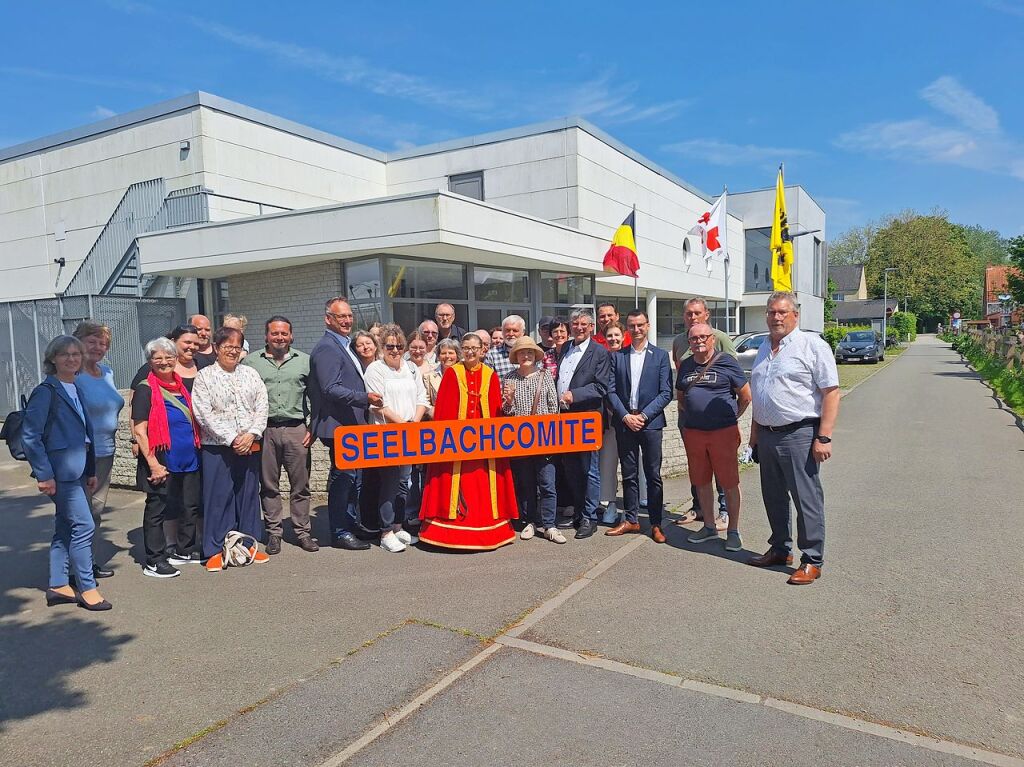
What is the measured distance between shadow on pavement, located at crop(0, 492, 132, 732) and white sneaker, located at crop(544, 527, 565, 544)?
3202 millimetres

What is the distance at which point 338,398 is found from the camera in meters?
5.74

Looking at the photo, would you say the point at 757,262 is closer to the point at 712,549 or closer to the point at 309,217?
the point at 309,217

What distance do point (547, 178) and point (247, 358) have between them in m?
14.3

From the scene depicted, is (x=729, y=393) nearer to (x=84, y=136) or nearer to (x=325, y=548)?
(x=325, y=548)

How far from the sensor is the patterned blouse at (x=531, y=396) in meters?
6.15

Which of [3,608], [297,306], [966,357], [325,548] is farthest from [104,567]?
[966,357]

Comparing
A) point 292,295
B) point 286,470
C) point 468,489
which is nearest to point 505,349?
point 468,489

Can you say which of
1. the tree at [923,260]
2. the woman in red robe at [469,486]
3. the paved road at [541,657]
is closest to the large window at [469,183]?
the woman in red robe at [469,486]

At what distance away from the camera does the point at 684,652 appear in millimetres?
3918

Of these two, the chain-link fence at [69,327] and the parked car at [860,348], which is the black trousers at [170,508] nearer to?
the chain-link fence at [69,327]

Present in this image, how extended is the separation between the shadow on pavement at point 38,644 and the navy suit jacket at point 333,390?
2172 millimetres

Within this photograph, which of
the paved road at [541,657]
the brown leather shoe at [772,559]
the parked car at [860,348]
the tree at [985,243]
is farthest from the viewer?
the tree at [985,243]

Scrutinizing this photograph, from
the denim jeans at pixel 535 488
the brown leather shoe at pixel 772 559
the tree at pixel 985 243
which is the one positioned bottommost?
the brown leather shoe at pixel 772 559

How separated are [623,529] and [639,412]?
1.04m
